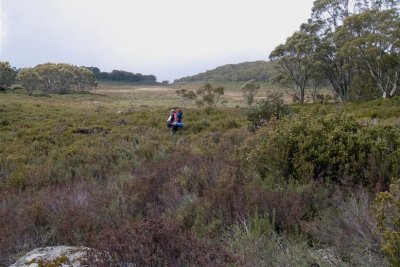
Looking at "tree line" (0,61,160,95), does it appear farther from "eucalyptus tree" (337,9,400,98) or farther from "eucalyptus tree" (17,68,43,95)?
"eucalyptus tree" (337,9,400,98)

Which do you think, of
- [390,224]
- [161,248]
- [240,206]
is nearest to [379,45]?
[240,206]

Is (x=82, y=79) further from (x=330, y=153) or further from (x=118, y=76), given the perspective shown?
(x=330, y=153)

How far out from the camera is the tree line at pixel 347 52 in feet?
72.5

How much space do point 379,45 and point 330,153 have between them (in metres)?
20.0

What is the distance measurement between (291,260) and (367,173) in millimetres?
2280

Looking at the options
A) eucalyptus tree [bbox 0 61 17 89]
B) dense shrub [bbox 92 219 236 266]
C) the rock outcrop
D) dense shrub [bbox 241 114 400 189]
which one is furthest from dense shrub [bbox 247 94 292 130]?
eucalyptus tree [bbox 0 61 17 89]

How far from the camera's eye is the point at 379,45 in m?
22.2

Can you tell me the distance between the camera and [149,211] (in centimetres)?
464

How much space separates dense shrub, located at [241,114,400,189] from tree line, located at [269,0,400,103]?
18171 millimetres

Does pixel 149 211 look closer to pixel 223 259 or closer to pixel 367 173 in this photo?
pixel 223 259

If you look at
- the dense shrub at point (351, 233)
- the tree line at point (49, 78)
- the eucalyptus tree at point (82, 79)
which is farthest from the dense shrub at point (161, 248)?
the eucalyptus tree at point (82, 79)

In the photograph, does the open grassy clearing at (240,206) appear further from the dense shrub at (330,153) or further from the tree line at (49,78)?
the tree line at (49,78)

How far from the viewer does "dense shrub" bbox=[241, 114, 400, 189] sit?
15.7 ft

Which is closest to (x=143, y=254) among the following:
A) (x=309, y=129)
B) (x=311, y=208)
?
(x=311, y=208)
